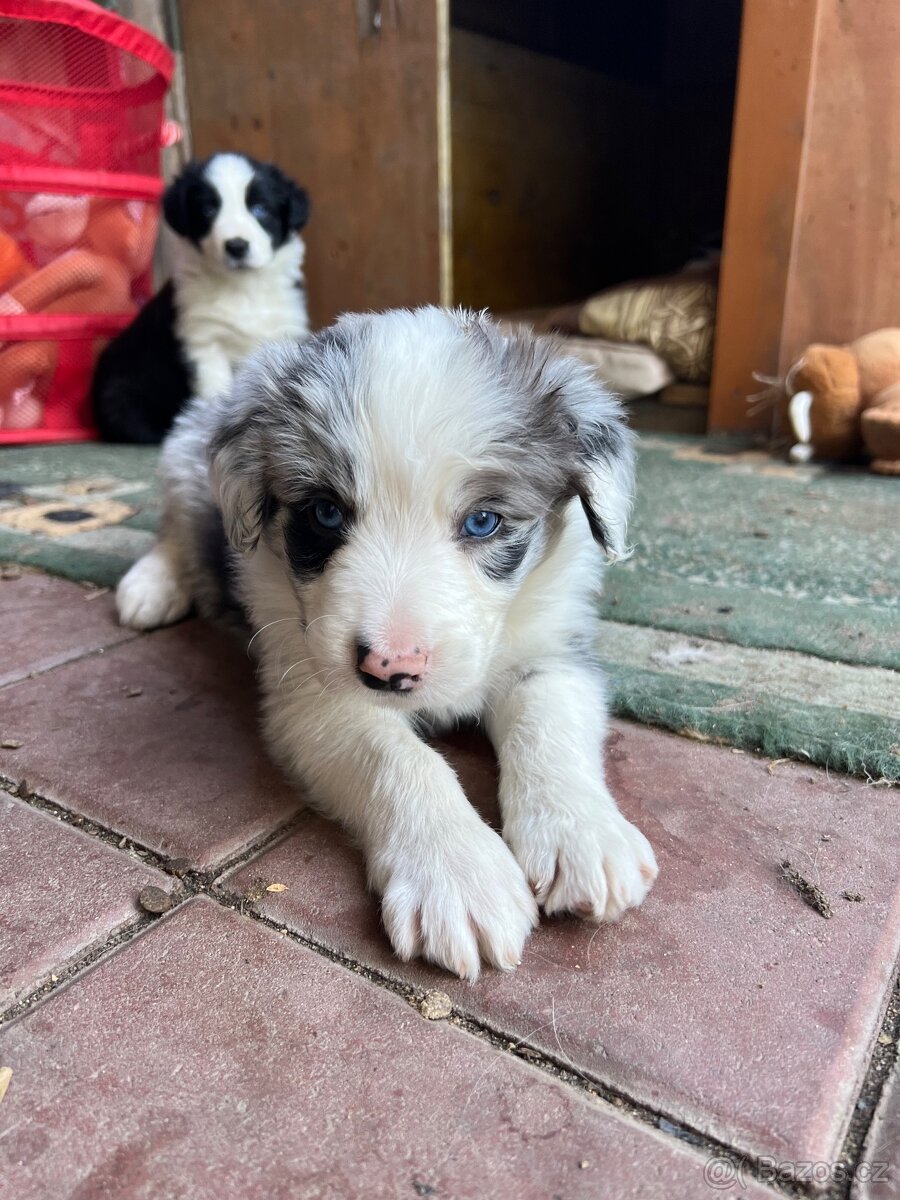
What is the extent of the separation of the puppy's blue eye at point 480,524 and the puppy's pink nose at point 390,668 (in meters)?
0.31

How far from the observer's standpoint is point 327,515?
1.58 metres

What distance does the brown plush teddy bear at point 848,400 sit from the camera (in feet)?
13.7

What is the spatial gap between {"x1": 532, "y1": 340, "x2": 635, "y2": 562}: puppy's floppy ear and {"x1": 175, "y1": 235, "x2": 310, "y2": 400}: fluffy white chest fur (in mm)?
3825

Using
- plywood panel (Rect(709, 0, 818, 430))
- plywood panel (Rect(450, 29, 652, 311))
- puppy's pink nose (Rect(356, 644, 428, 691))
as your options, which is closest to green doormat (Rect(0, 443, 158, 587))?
puppy's pink nose (Rect(356, 644, 428, 691))

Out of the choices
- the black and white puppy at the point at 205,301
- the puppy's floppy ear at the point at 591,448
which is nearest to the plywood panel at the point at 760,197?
the black and white puppy at the point at 205,301

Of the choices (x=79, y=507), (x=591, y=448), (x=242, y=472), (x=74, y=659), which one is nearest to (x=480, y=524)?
(x=591, y=448)

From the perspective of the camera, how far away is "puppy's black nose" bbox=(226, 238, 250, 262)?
17.1ft

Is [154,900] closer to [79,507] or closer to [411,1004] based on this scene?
[411,1004]

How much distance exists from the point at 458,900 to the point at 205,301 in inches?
197

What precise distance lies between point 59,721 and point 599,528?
1201 millimetres

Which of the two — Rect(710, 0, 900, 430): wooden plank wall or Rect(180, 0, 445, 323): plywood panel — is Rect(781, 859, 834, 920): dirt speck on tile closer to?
Rect(710, 0, 900, 430): wooden plank wall

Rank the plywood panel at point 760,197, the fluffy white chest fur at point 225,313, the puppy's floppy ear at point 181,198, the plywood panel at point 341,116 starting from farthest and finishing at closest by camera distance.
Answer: the plywood panel at point 341,116, the fluffy white chest fur at point 225,313, the puppy's floppy ear at point 181,198, the plywood panel at point 760,197

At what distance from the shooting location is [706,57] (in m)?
8.84

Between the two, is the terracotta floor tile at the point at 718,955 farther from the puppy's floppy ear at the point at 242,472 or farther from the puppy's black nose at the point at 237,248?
the puppy's black nose at the point at 237,248
